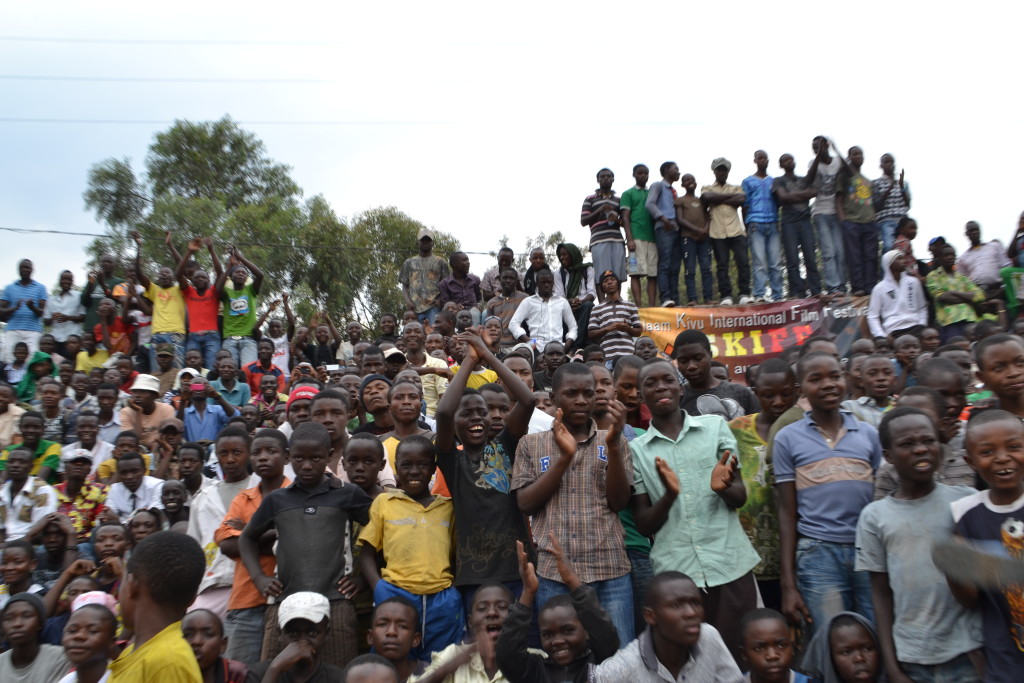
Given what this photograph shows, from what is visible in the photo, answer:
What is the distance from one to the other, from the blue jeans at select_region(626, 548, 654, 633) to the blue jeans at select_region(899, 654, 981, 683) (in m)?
1.23

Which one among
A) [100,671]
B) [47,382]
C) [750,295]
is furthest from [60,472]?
[750,295]

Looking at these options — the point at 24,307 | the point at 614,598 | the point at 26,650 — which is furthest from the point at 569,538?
the point at 24,307

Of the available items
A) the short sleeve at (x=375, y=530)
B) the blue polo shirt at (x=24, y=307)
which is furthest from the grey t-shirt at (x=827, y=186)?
the blue polo shirt at (x=24, y=307)

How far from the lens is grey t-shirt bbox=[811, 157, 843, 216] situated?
11.0m

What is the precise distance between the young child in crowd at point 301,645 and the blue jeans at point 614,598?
1.03m

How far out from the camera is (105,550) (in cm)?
545

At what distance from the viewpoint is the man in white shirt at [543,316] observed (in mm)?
10039

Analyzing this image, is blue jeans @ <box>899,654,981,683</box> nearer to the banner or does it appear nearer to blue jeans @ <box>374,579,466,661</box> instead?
blue jeans @ <box>374,579,466,661</box>

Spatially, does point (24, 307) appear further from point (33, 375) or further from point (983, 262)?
point (983, 262)

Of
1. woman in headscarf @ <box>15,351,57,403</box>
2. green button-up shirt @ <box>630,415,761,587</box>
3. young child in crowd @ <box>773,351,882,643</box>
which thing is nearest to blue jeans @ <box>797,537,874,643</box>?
young child in crowd @ <box>773,351,882,643</box>

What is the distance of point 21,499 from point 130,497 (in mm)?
826

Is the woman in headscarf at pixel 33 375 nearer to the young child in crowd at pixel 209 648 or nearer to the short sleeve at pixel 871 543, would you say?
the young child in crowd at pixel 209 648

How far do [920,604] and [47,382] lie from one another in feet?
29.2

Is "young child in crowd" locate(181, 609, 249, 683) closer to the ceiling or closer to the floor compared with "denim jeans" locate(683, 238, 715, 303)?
closer to the floor
